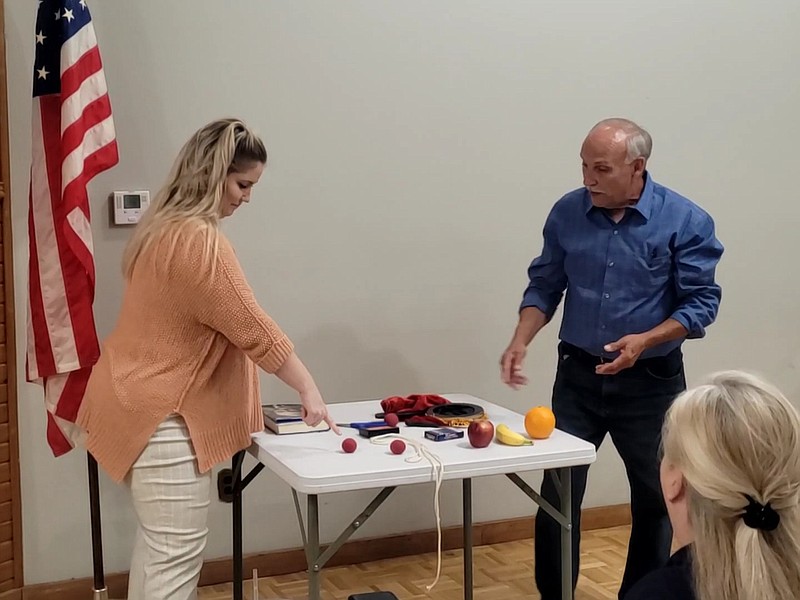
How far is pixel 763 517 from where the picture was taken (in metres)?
1.25

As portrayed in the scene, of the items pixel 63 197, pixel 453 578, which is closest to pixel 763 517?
pixel 63 197

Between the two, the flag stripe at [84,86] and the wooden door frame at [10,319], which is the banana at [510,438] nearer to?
the flag stripe at [84,86]

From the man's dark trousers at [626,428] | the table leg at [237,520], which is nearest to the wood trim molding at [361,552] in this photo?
the table leg at [237,520]

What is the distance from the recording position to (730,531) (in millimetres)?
1278

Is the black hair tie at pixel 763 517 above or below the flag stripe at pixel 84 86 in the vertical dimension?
below

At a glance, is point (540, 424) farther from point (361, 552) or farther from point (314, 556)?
point (361, 552)

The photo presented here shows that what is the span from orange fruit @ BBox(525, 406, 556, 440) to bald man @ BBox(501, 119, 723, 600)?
1.05 ft

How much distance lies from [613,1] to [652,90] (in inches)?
14.2

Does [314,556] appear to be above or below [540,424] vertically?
below

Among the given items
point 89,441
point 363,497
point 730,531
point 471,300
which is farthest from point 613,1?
point 730,531

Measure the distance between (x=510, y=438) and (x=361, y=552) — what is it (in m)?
1.38

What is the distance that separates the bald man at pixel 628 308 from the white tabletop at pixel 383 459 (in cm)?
38

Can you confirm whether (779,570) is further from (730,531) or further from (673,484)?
(673,484)

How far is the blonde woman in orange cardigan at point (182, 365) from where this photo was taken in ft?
7.25
